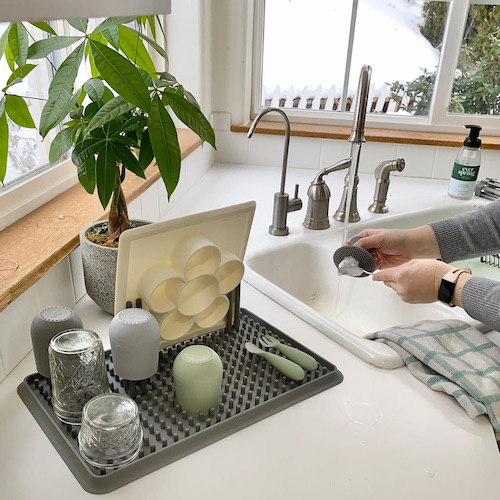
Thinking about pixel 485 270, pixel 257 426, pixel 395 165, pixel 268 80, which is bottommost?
pixel 485 270

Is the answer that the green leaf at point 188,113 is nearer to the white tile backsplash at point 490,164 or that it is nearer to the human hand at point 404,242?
the human hand at point 404,242

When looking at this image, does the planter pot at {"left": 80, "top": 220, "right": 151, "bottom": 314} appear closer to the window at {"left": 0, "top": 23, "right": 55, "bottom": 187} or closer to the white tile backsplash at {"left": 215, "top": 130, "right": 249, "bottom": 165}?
the window at {"left": 0, "top": 23, "right": 55, "bottom": 187}

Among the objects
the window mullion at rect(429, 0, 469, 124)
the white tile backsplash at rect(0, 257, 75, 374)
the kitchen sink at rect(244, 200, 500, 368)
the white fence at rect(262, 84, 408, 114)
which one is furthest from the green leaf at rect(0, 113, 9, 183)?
the window mullion at rect(429, 0, 469, 124)

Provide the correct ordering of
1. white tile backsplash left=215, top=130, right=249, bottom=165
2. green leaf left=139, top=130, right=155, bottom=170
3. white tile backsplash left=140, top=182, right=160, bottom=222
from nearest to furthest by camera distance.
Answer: green leaf left=139, top=130, right=155, bottom=170
white tile backsplash left=140, top=182, right=160, bottom=222
white tile backsplash left=215, top=130, right=249, bottom=165

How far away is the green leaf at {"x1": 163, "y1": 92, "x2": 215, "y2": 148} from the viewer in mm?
760

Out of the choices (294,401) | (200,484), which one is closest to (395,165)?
(294,401)

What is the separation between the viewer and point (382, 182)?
59.2 inches

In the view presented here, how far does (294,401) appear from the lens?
75cm

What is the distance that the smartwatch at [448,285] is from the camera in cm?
95

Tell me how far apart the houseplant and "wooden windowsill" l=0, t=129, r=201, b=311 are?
103 millimetres

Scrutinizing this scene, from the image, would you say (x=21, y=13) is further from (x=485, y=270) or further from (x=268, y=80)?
(x=268, y=80)

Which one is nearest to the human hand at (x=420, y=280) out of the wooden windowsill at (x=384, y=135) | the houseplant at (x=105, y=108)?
the houseplant at (x=105, y=108)

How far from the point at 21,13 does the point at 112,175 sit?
428 mm

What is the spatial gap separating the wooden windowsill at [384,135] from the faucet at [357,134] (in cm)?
56
